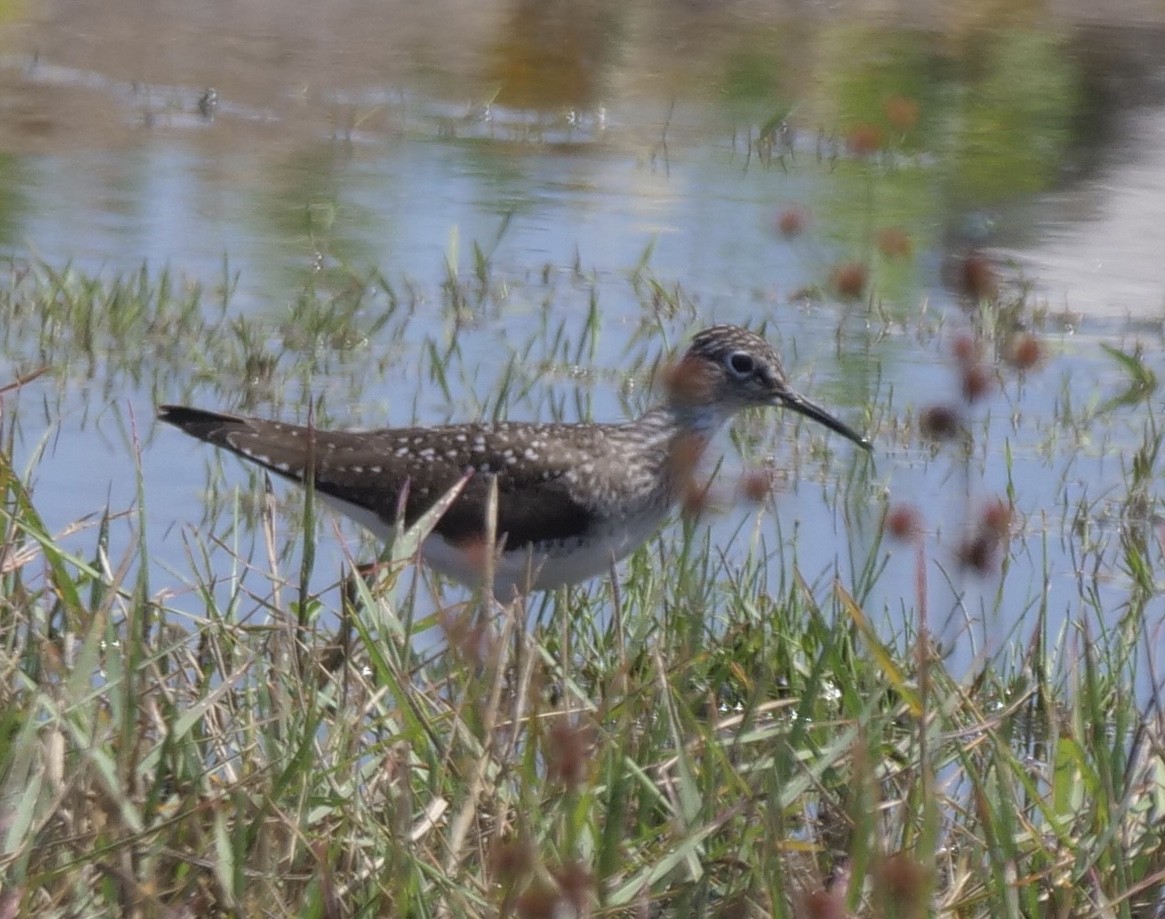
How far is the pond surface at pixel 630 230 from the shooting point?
6863 millimetres

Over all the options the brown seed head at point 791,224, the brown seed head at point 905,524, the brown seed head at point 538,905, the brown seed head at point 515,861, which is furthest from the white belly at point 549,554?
the brown seed head at point 538,905

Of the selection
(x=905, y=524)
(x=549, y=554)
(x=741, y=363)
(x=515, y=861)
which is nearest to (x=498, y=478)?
(x=549, y=554)

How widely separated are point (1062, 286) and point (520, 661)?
259 inches

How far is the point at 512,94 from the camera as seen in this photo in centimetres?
1330

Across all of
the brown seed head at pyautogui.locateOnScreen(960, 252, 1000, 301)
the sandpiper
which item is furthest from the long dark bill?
the brown seed head at pyautogui.locateOnScreen(960, 252, 1000, 301)

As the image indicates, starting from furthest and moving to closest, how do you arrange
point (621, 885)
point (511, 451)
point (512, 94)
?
point (512, 94) → point (511, 451) → point (621, 885)

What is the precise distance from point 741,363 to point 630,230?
3988 millimetres

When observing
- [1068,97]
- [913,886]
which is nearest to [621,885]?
[913,886]

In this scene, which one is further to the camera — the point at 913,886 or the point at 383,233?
the point at 383,233

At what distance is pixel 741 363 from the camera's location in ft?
21.4

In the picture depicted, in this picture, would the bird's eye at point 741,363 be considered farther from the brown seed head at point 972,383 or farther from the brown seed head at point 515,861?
the brown seed head at point 515,861

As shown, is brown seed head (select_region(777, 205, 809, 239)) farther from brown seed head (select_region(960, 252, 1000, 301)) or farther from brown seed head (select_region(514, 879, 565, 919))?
brown seed head (select_region(514, 879, 565, 919))

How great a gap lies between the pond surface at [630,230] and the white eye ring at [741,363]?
43 cm

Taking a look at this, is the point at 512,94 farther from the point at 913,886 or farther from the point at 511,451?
the point at 913,886
